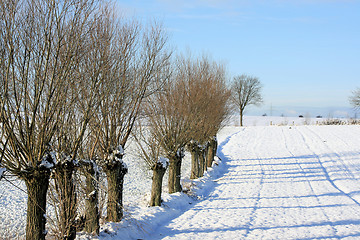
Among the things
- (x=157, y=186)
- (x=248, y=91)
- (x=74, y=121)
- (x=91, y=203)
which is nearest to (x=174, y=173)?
(x=157, y=186)

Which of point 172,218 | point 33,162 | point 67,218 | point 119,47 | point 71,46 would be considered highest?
point 119,47

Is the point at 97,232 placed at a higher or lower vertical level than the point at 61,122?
lower

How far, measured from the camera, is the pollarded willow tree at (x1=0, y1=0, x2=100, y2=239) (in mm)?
6207

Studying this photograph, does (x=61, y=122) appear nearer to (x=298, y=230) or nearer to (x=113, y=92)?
(x=113, y=92)

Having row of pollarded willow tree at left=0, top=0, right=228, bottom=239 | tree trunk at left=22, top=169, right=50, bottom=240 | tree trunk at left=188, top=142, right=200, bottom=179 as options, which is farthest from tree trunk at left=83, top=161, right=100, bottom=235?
tree trunk at left=188, top=142, right=200, bottom=179

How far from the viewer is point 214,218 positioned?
38.8ft

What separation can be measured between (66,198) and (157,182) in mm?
5955

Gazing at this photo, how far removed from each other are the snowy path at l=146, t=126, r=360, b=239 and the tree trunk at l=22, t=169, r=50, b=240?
3.96 metres

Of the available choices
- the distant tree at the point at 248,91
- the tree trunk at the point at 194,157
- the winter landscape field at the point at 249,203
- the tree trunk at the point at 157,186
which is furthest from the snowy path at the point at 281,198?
the distant tree at the point at 248,91

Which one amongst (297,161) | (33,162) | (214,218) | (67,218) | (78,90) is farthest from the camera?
(297,161)

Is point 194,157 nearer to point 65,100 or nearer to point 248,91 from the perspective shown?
point 65,100

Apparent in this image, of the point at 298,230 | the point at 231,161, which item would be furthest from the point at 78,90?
the point at 231,161

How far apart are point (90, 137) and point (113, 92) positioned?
4.75 ft

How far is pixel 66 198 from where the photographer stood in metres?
7.32
